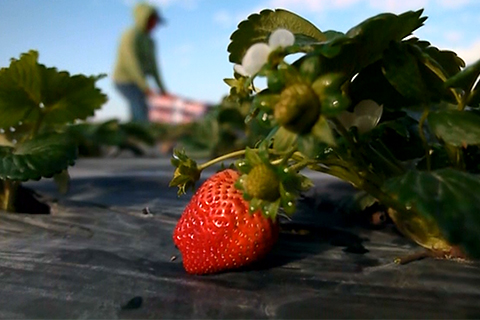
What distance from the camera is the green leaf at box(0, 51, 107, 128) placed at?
91 cm

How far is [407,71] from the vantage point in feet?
2.07

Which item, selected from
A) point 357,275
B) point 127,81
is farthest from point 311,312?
point 127,81

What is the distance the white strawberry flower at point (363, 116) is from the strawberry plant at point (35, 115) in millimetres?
472

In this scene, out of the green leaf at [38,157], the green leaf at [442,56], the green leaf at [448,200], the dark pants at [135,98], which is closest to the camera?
the green leaf at [448,200]

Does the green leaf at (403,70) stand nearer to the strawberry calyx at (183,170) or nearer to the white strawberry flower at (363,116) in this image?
the white strawberry flower at (363,116)

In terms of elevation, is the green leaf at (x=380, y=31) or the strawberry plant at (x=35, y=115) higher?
the green leaf at (x=380, y=31)

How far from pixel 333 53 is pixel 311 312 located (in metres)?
0.26

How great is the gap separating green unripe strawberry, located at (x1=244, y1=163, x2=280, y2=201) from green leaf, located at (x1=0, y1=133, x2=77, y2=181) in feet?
1.32

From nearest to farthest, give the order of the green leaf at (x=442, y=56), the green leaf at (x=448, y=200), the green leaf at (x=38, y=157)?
the green leaf at (x=448, y=200) < the green leaf at (x=442, y=56) < the green leaf at (x=38, y=157)

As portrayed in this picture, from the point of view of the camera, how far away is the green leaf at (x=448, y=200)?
18.6 inches

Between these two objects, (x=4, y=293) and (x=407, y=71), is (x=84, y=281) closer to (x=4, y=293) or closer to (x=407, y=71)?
(x=4, y=293)

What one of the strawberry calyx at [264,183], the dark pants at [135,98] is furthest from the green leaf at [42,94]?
the dark pants at [135,98]

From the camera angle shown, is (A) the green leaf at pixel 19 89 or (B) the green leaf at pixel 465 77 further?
(A) the green leaf at pixel 19 89

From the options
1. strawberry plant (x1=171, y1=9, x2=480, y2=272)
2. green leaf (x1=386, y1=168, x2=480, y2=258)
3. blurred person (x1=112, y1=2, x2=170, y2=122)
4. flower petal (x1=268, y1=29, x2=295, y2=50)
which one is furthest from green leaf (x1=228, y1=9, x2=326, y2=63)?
blurred person (x1=112, y1=2, x2=170, y2=122)
